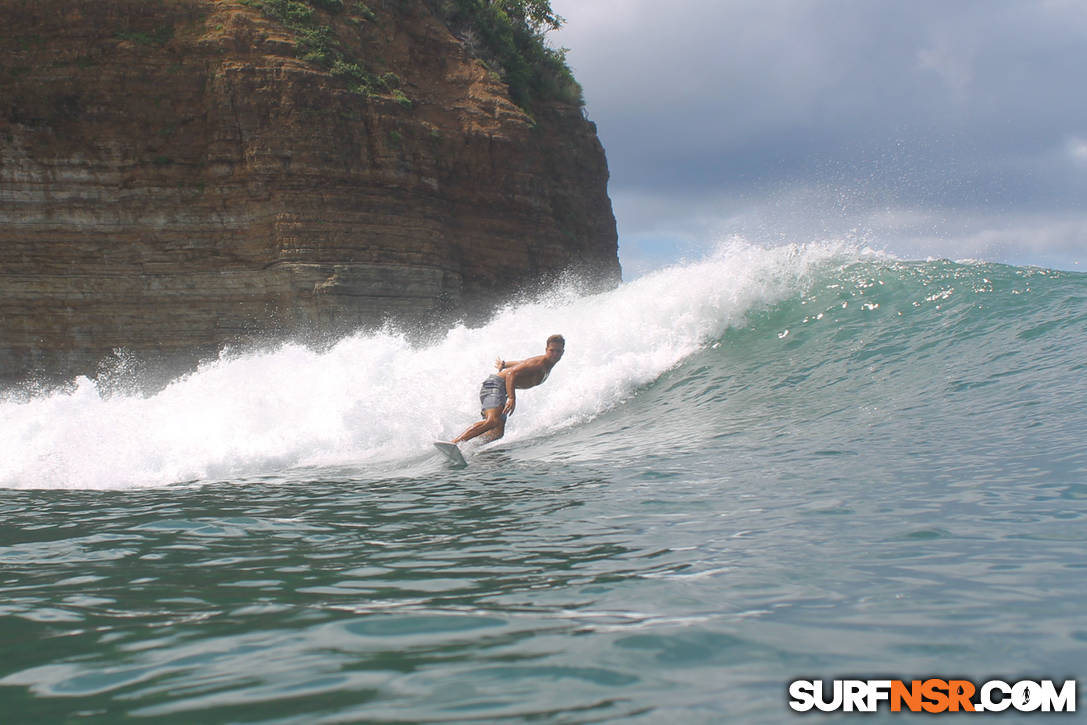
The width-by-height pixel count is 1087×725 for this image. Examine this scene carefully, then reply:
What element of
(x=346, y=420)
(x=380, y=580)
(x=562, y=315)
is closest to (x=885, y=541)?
(x=380, y=580)

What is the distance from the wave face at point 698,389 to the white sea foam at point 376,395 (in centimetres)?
3

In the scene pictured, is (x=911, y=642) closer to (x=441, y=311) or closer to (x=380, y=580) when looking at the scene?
(x=380, y=580)

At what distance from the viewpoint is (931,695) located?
1814 mm

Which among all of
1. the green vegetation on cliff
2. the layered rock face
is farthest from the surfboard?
the green vegetation on cliff

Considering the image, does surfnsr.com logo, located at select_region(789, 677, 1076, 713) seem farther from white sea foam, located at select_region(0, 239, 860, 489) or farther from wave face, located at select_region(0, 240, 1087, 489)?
white sea foam, located at select_region(0, 239, 860, 489)

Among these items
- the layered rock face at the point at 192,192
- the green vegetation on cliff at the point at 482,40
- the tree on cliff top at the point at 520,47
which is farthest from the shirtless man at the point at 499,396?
the tree on cliff top at the point at 520,47

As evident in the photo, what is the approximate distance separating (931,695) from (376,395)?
861cm

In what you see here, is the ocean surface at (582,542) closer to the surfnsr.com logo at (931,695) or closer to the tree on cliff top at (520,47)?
the surfnsr.com logo at (931,695)

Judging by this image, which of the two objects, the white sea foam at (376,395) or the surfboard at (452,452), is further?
the white sea foam at (376,395)

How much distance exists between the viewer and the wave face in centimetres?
644

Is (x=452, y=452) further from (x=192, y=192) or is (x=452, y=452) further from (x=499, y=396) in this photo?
(x=192, y=192)

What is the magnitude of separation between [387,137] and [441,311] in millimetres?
3864

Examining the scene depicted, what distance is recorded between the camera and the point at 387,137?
1712 centimetres

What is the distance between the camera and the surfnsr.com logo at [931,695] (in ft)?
5.78
